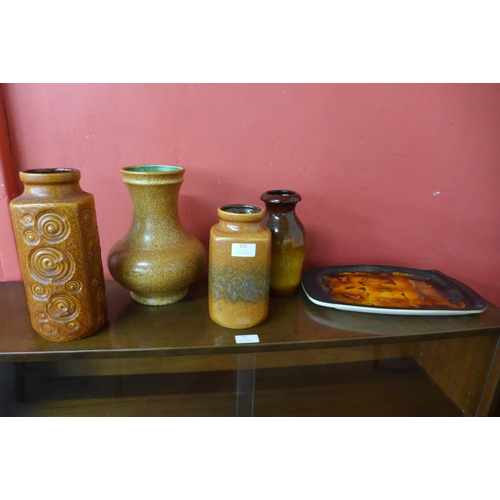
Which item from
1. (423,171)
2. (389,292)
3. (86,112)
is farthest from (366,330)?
(86,112)

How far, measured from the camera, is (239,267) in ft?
2.41

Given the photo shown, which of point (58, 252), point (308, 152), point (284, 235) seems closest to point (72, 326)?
point (58, 252)

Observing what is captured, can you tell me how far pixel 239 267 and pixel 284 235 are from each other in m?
0.18

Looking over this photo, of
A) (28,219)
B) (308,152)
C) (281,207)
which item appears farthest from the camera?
(308,152)

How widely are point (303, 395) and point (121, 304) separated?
596mm

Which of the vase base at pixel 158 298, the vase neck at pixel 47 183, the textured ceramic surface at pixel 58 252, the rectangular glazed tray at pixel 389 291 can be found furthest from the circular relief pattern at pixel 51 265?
the rectangular glazed tray at pixel 389 291

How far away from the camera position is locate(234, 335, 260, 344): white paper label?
29.3 inches

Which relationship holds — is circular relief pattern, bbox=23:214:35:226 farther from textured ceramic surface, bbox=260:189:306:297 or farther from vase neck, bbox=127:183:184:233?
textured ceramic surface, bbox=260:189:306:297

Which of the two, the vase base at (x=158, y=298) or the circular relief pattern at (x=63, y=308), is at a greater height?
the circular relief pattern at (x=63, y=308)

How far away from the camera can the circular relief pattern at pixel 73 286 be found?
0.68 meters

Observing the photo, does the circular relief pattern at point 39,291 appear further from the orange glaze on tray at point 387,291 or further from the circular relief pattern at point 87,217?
the orange glaze on tray at point 387,291

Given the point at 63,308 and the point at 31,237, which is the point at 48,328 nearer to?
the point at 63,308

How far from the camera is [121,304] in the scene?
0.88 meters

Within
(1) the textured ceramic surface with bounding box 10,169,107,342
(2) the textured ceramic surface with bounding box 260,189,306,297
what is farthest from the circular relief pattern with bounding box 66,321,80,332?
(2) the textured ceramic surface with bounding box 260,189,306,297
